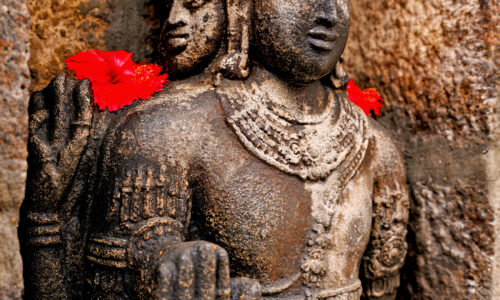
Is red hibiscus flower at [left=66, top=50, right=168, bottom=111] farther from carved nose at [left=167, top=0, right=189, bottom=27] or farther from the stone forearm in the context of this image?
the stone forearm

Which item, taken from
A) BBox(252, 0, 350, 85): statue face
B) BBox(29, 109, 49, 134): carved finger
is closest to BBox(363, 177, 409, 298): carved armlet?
BBox(252, 0, 350, 85): statue face

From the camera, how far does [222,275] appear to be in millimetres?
1292

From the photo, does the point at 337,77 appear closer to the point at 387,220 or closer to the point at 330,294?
the point at 387,220

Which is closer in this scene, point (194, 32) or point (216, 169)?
Answer: point (216, 169)

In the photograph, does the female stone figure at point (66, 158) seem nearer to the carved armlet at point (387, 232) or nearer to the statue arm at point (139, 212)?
the statue arm at point (139, 212)

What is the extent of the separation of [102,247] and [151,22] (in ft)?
3.34

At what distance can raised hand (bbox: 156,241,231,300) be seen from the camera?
1245 mm

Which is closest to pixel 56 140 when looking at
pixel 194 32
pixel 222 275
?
pixel 194 32

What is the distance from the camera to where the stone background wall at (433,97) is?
1.88 m

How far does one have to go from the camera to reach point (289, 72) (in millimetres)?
1634

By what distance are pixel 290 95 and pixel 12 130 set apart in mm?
852

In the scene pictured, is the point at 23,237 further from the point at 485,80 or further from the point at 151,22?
the point at 485,80

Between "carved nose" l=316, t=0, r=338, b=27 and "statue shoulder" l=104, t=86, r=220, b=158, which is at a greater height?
"carved nose" l=316, t=0, r=338, b=27

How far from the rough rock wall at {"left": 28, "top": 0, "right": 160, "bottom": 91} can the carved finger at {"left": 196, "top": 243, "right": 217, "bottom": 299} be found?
102cm
